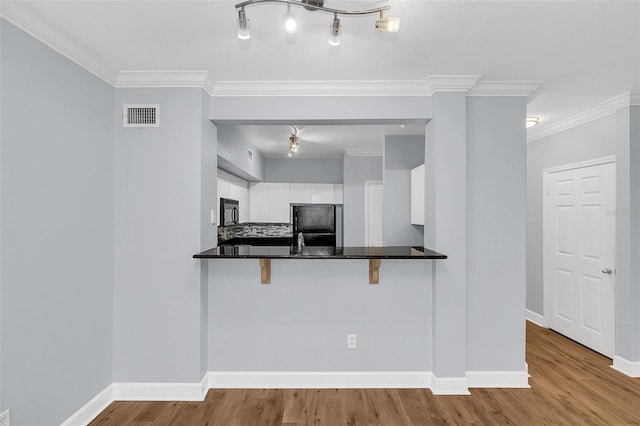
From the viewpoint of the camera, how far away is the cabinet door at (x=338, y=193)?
6.50m

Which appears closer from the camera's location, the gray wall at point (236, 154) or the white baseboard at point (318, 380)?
the white baseboard at point (318, 380)

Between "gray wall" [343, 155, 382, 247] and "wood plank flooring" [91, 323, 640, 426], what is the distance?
3.51 meters

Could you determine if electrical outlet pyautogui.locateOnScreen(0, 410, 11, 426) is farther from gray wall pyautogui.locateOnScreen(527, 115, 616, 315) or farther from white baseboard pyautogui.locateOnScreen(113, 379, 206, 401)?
gray wall pyautogui.locateOnScreen(527, 115, 616, 315)

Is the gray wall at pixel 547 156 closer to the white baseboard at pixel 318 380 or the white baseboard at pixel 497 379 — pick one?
the white baseboard at pixel 497 379

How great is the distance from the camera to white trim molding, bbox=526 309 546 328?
4.45 m

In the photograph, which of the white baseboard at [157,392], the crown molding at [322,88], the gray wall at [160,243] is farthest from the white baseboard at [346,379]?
the crown molding at [322,88]

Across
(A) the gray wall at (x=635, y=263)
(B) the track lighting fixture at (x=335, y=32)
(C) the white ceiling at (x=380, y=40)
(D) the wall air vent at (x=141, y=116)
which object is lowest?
(A) the gray wall at (x=635, y=263)

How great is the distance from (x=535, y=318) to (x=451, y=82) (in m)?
3.49

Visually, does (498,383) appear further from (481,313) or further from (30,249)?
(30,249)

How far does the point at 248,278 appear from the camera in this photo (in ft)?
9.64

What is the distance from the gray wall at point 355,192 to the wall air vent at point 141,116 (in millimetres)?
3868

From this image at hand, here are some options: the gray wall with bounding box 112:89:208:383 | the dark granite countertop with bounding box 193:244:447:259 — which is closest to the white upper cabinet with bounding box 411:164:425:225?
the dark granite countertop with bounding box 193:244:447:259

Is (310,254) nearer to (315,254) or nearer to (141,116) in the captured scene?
(315,254)

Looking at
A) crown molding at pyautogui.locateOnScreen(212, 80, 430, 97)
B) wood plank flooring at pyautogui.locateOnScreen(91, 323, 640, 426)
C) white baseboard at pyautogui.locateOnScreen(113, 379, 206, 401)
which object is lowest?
wood plank flooring at pyautogui.locateOnScreen(91, 323, 640, 426)
